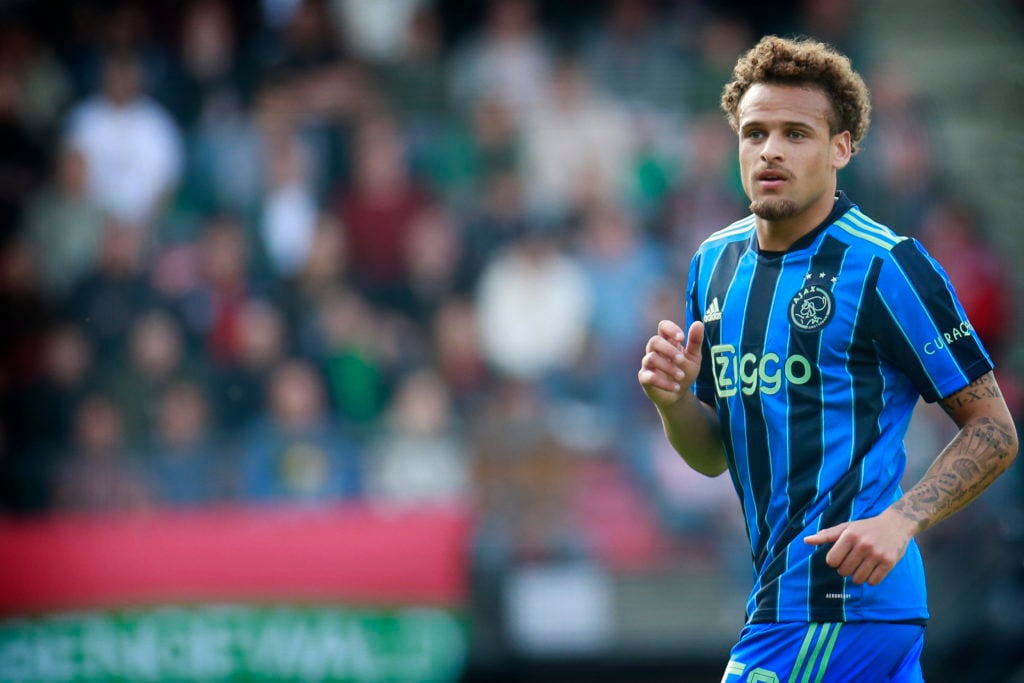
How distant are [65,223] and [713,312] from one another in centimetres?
873

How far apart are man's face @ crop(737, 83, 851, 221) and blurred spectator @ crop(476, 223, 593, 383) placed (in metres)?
7.18

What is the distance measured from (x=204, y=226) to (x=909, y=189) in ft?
19.2

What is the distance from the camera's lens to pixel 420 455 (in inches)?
413

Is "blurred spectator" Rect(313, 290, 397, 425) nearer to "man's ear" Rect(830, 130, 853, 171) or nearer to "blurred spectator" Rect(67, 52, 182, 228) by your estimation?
"blurred spectator" Rect(67, 52, 182, 228)

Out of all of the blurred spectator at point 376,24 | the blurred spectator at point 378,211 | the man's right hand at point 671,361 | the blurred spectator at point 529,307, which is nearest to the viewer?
the man's right hand at point 671,361

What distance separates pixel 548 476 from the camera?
1046 cm

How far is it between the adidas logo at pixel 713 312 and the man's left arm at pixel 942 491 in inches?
27.5

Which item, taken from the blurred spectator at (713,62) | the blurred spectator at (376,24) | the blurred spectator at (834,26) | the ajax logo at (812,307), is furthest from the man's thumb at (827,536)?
the blurred spectator at (376,24)

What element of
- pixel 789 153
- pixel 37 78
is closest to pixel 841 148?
pixel 789 153

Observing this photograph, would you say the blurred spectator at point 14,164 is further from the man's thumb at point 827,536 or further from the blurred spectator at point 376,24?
the man's thumb at point 827,536

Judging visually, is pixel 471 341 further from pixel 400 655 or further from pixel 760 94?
pixel 760 94

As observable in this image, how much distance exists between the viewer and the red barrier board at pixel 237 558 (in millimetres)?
10055

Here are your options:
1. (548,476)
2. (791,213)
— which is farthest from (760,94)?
(548,476)

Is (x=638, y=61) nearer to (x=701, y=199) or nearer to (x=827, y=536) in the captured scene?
(x=701, y=199)
